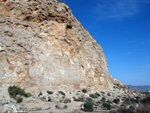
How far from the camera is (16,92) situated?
12.4 meters

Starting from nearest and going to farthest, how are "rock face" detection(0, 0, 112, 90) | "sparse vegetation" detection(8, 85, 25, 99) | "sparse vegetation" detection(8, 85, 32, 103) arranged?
"sparse vegetation" detection(8, 85, 32, 103) → "sparse vegetation" detection(8, 85, 25, 99) → "rock face" detection(0, 0, 112, 90)

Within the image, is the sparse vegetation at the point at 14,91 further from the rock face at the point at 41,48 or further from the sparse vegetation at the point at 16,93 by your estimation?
the rock face at the point at 41,48

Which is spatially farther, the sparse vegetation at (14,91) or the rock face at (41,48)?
the rock face at (41,48)

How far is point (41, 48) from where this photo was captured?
16469 mm

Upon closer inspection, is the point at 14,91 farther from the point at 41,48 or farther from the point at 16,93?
the point at 41,48

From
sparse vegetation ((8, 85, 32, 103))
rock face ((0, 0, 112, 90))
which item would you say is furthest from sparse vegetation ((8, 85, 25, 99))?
rock face ((0, 0, 112, 90))

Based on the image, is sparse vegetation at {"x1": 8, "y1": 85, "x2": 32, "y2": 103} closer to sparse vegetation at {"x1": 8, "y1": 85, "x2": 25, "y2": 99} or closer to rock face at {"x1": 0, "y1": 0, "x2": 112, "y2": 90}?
sparse vegetation at {"x1": 8, "y1": 85, "x2": 25, "y2": 99}

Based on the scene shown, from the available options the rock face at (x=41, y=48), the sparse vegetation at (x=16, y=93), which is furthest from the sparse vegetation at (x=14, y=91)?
the rock face at (x=41, y=48)

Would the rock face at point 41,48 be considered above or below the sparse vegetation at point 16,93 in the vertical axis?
above

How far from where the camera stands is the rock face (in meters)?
14.2

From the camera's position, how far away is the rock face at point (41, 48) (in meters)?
14.2

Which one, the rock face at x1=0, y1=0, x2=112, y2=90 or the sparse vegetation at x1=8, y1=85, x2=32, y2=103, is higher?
the rock face at x1=0, y1=0, x2=112, y2=90

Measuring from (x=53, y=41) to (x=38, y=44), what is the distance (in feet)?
7.12

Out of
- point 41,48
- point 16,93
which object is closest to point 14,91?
point 16,93
